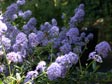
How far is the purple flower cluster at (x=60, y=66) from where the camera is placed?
8.71 feet

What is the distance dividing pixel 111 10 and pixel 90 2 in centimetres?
37

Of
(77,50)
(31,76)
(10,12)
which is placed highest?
A: (10,12)

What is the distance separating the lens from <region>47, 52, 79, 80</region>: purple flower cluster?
2.66 meters

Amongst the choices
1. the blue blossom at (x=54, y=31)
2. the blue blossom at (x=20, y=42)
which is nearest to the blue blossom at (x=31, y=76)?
the blue blossom at (x=20, y=42)

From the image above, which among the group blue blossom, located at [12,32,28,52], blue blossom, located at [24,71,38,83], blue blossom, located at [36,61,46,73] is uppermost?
blue blossom, located at [12,32,28,52]

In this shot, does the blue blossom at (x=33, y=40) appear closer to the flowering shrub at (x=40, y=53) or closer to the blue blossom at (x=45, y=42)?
the flowering shrub at (x=40, y=53)

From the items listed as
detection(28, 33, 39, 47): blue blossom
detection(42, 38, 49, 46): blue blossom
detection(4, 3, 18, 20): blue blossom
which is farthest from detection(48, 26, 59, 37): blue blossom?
detection(4, 3, 18, 20): blue blossom

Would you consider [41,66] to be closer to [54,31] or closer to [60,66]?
[60,66]

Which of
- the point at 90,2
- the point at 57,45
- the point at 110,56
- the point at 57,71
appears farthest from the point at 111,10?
the point at 57,71

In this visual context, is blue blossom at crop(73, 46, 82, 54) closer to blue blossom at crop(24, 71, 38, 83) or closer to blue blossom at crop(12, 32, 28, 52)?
blue blossom at crop(12, 32, 28, 52)

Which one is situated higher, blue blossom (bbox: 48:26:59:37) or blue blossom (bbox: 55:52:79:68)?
blue blossom (bbox: 48:26:59:37)

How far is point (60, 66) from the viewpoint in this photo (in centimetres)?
275

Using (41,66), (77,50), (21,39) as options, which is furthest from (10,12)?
(41,66)

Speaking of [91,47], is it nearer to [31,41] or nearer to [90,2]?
[90,2]
